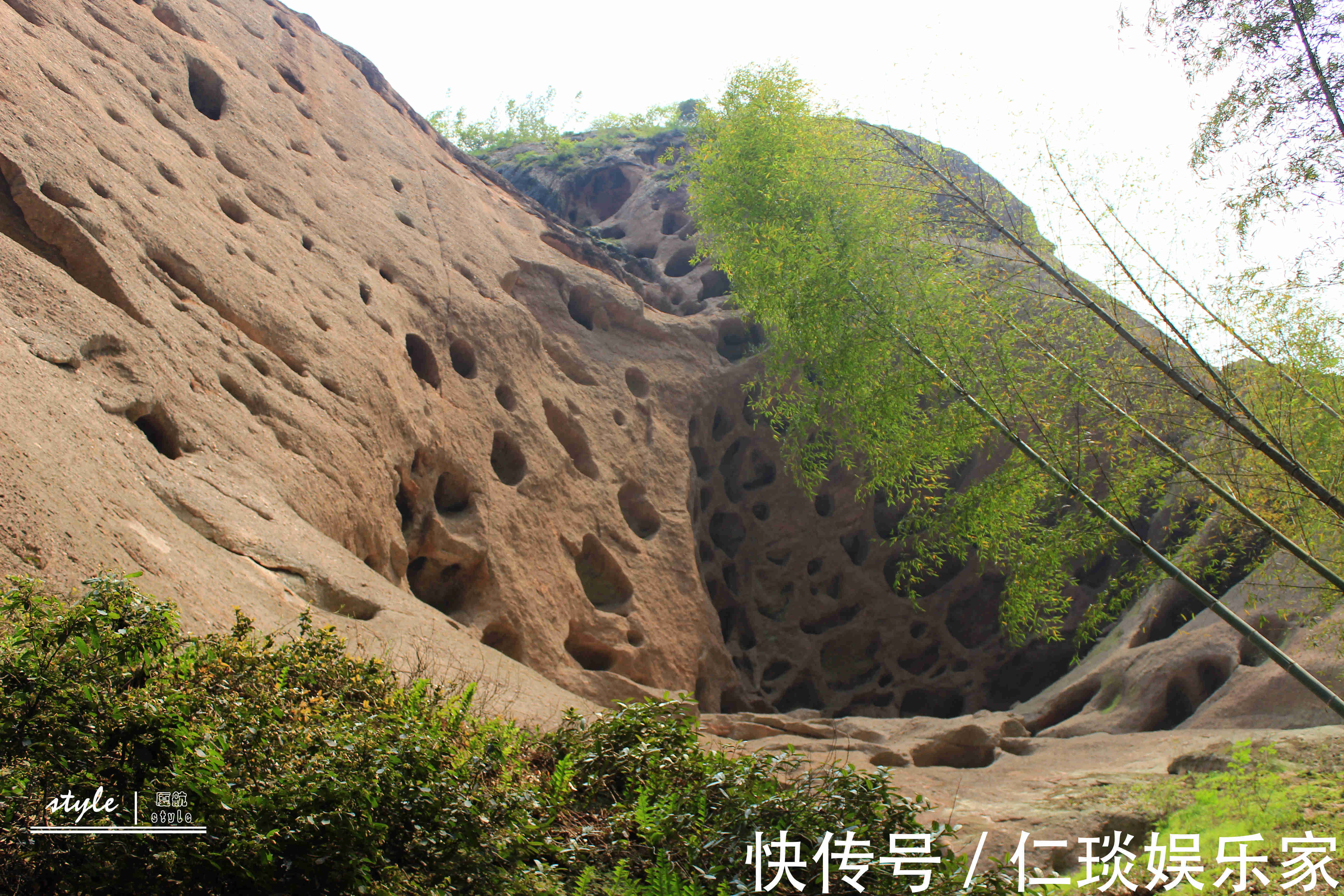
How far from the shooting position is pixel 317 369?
7.79m

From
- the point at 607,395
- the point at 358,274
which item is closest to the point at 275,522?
the point at 358,274

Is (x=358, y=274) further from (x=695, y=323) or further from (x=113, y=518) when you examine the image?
(x=695, y=323)

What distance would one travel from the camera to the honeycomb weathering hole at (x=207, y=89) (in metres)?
9.33

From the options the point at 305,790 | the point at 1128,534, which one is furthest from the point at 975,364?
the point at 305,790

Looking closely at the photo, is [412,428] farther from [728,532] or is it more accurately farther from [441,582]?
[728,532]

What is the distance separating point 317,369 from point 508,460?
2.96m

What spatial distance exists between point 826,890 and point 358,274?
8.05m

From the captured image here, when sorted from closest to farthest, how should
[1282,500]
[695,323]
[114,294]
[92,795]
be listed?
[92,795] → [1282,500] → [114,294] → [695,323]

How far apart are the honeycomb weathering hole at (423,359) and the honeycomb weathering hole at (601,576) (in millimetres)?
2630

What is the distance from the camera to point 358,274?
9250mm

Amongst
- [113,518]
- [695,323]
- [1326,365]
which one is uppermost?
[695,323]

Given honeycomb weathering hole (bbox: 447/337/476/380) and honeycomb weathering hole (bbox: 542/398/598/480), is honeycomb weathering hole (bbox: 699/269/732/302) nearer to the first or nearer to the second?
honeycomb weathering hole (bbox: 542/398/598/480)

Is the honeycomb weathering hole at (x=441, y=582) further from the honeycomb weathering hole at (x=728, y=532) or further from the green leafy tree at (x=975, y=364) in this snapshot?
the honeycomb weathering hole at (x=728, y=532)

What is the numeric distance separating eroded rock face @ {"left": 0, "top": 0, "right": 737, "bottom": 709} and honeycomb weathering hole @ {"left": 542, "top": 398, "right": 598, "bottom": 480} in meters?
0.03
